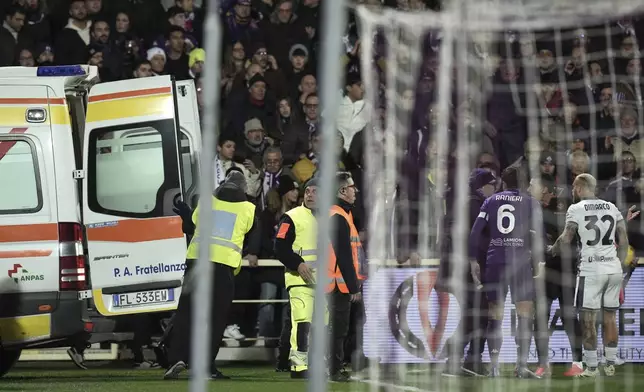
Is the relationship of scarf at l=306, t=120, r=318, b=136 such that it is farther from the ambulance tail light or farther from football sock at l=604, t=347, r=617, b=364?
football sock at l=604, t=347, r=617, b=364

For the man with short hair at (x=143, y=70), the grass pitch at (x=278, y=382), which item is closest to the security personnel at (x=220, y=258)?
the grass pitch at (x=278, y=382)

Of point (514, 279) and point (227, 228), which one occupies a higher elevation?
point (227, 228)

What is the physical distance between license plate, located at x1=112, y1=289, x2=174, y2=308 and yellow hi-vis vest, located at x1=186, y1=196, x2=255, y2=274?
0.92m

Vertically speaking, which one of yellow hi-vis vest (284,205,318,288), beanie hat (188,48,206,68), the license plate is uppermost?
beanie hat (188,48,206,68)

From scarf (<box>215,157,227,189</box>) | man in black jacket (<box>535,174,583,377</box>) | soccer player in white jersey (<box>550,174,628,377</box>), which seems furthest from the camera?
scarf (<box>215,157,227,189</box>)

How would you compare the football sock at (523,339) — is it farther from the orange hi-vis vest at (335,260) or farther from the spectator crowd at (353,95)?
the orange hi-vis vest at (335,260)

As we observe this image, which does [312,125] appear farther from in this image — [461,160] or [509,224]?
[509,224]

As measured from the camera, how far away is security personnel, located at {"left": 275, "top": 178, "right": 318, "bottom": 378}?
484 inches

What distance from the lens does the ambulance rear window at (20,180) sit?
12555 mm

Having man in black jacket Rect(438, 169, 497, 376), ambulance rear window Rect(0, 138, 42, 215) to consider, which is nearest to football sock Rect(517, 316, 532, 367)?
man in black jacket Rect(438, 169, 497, 376)

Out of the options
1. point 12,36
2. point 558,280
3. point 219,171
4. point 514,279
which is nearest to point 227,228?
point 514,279

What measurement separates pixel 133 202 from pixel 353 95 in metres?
4.35

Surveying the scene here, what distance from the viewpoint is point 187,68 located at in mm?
16922

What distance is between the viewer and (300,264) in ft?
40.1
